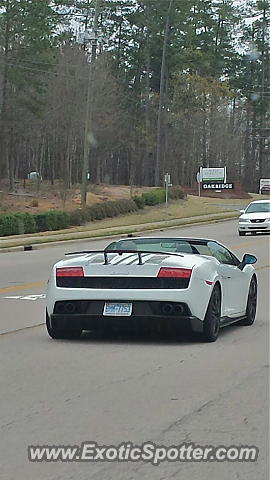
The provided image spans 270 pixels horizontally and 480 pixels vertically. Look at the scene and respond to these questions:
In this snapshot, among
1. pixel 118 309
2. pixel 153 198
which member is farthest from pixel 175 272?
pixel 153 198

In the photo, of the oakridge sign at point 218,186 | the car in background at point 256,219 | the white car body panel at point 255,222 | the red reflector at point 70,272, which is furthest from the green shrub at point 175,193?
the red reflector at point 70,272

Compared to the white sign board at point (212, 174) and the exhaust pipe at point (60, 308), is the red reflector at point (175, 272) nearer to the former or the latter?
the exhaust pipe at point (60, 308)

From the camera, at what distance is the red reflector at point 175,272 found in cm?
1088

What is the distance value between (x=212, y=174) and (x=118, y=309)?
64.6 meters

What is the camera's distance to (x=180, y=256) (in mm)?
11266

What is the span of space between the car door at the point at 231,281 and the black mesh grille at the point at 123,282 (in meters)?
1.03

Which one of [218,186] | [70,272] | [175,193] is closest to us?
[70,272]

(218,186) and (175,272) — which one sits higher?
(175,272)

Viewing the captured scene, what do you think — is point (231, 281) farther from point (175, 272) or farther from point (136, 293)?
point (136, 293)

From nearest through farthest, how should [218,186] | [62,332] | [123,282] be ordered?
[123,282]
[62,332]
[218,186]

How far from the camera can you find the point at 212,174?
246 feet

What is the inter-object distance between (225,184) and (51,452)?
230 feet

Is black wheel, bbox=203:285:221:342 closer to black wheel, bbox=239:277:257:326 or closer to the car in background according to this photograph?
black wheel, bbox=239:277:257:326

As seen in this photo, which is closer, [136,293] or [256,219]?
[136,293]
